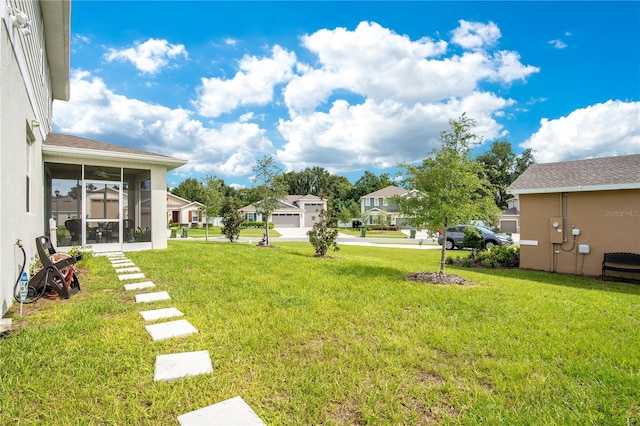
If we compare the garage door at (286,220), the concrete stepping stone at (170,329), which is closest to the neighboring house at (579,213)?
the concrete stepping stone at (170,329)

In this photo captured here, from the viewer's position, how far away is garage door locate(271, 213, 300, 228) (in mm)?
45469

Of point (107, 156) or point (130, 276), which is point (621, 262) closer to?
point (130, 276)

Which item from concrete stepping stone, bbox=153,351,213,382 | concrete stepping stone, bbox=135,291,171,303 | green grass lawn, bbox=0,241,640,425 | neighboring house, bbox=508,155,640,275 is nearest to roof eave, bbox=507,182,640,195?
neighboring house, bbox=508,155,640,275

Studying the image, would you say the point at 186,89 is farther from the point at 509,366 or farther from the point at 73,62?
the point at 509,366

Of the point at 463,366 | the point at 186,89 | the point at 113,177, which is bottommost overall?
the point at 463,366

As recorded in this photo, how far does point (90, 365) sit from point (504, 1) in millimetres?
14785

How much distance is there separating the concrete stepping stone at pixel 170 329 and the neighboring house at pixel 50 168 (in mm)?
1833

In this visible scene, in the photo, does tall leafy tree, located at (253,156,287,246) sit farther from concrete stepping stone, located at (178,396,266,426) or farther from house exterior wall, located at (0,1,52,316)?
concrete stepping stone, located at (178,396,266,426)

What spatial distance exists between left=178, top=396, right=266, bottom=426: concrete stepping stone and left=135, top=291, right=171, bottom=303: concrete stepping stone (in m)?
2.93

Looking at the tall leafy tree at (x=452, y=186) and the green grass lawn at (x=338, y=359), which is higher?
the tall leafy tree at (x=452, y=186)

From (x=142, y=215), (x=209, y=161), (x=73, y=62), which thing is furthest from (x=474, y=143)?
(x=209, y=161)

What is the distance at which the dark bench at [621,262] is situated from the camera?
873cm

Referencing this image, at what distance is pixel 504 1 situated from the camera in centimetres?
1105

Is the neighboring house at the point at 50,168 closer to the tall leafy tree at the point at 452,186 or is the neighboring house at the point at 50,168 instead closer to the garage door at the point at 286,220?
the tall leafy tree at the point at 452,186
